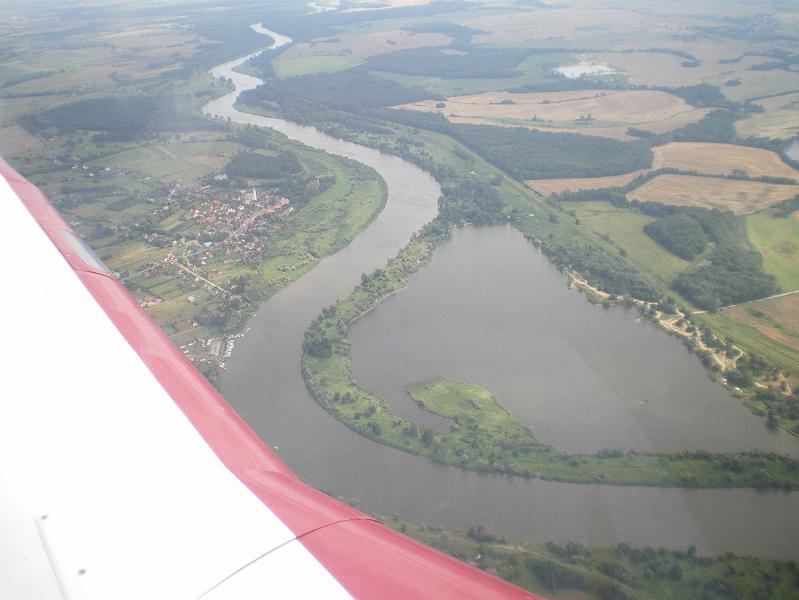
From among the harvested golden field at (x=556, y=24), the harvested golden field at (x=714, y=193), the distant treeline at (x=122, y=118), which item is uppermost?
the harvested golden field at (x=556, y=24)

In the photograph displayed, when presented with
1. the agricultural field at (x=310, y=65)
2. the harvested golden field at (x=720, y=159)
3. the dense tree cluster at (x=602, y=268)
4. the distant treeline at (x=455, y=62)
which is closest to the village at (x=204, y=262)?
the dense tree cluster at (x=602, y=268)

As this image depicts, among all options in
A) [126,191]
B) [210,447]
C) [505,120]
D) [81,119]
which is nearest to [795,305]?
[210,447]

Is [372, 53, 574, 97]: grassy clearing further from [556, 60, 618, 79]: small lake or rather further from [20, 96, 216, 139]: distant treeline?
[20, 96, 216, 139]: distant treeline

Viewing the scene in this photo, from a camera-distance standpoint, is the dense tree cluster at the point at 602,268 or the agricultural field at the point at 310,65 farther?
the agricultural field at the point at 310,65

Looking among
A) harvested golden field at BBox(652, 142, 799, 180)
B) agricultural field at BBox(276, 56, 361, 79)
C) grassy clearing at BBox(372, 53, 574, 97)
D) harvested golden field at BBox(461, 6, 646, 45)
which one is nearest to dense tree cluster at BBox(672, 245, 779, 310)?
harvested golden field at BBox(652, 142, 799, 180)

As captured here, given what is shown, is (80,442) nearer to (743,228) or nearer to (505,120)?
(743,228)

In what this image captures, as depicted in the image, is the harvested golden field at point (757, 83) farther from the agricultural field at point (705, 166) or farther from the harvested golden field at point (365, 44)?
the harvested golden field at point (365, 44)
